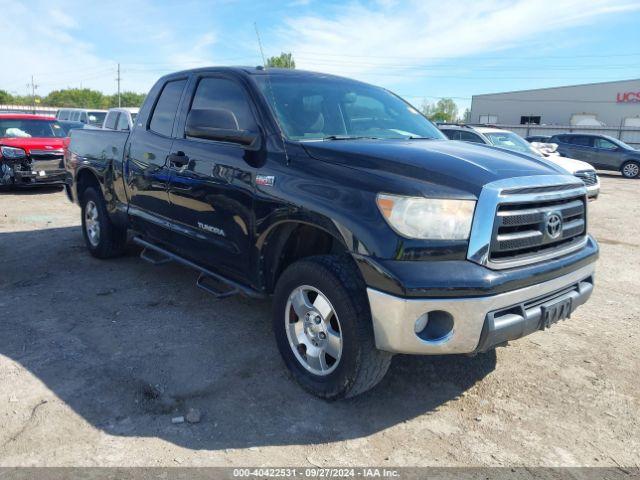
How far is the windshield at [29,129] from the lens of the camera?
37.0ft

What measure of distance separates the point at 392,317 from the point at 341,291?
330 mm

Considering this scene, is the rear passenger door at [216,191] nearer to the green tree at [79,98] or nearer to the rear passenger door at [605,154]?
the rear passenger door at [605,154]

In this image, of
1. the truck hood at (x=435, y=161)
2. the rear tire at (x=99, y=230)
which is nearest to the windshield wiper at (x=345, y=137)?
the truck hood at (x=435, y=161)

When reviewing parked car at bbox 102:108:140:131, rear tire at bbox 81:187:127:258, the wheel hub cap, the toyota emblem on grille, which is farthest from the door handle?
parked car at bbox 102:108:140:131

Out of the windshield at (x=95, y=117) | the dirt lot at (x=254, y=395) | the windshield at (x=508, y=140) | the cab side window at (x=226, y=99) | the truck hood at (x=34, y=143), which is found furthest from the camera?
the windshield at (x=95, y=117)

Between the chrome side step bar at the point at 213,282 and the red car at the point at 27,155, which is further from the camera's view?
the red car at the point at 27,155

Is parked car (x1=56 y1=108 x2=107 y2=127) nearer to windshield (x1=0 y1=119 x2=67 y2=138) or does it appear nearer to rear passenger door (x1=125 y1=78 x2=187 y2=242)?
windshield (x1=0 y1=119 x2=67 y2=138)

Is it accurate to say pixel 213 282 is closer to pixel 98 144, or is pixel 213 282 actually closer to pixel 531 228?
pixel 98 144

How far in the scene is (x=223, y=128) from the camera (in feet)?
10.9

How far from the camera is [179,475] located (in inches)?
94.9

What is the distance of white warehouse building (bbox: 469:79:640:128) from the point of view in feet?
145

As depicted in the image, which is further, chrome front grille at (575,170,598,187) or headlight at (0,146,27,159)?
chrome front grille at (575,170,598,187)

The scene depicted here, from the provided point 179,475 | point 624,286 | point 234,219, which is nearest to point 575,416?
point 179,475

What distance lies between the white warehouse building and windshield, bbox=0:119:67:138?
4539cm
